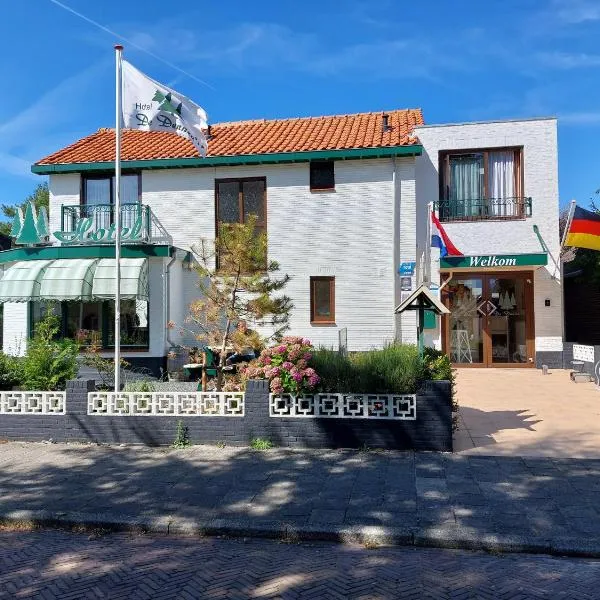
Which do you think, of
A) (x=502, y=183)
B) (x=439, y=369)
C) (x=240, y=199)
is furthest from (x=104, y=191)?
(x=439, y=369)

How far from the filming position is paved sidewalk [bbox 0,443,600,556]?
4.97 meters

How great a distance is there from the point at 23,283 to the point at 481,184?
13.6 meters

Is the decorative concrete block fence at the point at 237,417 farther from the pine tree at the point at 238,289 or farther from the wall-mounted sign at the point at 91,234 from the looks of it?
the wall-mounted sign at the point at 91,234

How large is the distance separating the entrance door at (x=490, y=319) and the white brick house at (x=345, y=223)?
43mm

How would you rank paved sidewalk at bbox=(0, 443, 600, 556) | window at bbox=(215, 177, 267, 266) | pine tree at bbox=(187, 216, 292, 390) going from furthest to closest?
window at bbox=(215, 177, 267, 266), pine tree at bbox=(187, 216, 292, 390), paved sidewalk at bbox=(0, 443, 600, 556)

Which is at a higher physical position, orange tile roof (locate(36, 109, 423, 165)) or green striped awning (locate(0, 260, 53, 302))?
orange tile roof (locate(36, 109, 423, 165))

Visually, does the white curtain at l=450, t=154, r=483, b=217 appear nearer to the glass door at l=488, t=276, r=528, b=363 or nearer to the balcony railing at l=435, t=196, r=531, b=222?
the balcony railing at l=435, t=196, r=531, b=222

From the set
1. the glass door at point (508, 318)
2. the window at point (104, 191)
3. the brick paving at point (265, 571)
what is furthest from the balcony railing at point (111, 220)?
the brick paving at point (265, 571)

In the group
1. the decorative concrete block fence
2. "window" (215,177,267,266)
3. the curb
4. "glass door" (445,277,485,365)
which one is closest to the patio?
the decorative concrete block fence

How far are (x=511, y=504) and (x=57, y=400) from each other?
22.6 feet

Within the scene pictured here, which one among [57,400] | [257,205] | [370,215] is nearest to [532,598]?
[57,400]

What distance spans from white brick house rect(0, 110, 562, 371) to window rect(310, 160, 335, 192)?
0.10ft

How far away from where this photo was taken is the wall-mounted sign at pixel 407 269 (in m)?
15.1

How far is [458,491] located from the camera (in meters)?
5.91
